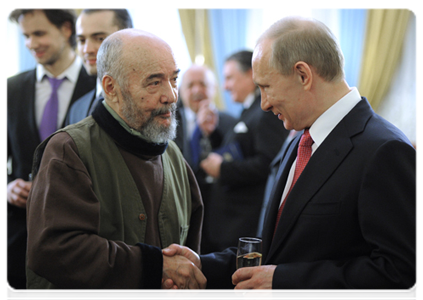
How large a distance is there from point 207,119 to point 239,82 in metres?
0.49

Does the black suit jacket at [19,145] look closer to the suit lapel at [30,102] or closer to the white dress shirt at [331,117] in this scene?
the suit lapel at [30,102]

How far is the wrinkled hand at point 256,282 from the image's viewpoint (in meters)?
1.51

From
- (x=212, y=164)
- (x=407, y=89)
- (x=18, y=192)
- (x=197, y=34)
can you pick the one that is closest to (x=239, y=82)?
(x=212, y=164)

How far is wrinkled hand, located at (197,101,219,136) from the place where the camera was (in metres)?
4.06

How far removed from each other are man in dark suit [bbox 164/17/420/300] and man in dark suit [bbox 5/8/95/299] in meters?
1.20

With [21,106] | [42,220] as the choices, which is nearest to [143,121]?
[42,220]

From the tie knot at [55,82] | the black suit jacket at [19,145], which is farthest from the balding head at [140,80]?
the tie knot at [55,82]

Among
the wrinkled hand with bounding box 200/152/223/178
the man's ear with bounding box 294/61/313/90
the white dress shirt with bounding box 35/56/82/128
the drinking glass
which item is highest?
the man's ear with bounding box 294/61/313/90

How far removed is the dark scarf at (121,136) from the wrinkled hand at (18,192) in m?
0.86

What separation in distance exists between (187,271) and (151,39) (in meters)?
0.99

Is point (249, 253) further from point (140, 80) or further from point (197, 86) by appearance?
point (197, 86)

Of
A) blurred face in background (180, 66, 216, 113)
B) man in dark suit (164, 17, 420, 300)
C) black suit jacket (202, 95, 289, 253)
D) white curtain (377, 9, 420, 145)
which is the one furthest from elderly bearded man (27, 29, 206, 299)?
white curtain (377, 9, 420, 145)

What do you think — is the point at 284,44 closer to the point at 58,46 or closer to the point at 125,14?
the point at 125,14

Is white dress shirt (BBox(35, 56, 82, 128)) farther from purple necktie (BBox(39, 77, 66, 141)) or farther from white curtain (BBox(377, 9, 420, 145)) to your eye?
white curtain (BBox(377, 9, 420, 145))
